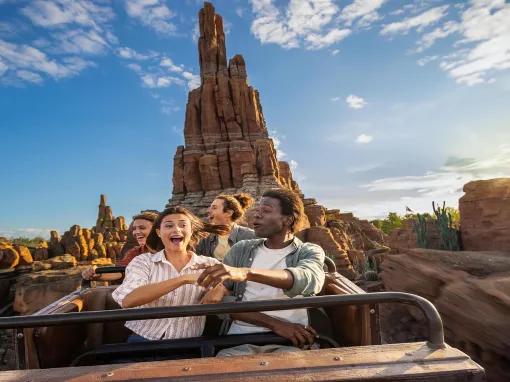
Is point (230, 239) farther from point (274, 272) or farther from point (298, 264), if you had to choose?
point (274, 272)

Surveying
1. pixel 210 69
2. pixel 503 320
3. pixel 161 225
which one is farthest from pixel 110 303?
pixel 210 69

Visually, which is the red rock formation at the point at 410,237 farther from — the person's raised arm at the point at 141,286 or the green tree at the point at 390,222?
the green tree at the point at 390,222

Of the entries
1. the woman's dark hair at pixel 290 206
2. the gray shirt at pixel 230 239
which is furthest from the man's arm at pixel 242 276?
the gray shirt at pixel 230 239

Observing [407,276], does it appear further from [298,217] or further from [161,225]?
[161,225]

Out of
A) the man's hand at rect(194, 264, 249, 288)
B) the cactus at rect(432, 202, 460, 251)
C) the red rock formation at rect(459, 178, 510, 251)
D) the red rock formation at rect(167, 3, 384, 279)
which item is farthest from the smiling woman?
the red rock formation at rect(167, 3, 384, 279)


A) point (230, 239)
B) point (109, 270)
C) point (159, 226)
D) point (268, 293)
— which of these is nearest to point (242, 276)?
point (268, 293)

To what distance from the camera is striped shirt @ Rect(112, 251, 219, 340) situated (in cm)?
246

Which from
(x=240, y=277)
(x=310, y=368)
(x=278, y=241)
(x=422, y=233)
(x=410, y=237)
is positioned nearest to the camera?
(x=310, y=368)

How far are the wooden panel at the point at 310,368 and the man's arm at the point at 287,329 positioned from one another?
667mm

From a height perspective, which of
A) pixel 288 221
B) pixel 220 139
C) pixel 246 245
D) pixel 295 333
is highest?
pixel 220 139

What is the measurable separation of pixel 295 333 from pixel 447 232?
9.02m

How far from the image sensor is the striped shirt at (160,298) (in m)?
2.46

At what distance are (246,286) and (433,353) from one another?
1389 mm

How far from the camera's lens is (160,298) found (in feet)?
8.33
